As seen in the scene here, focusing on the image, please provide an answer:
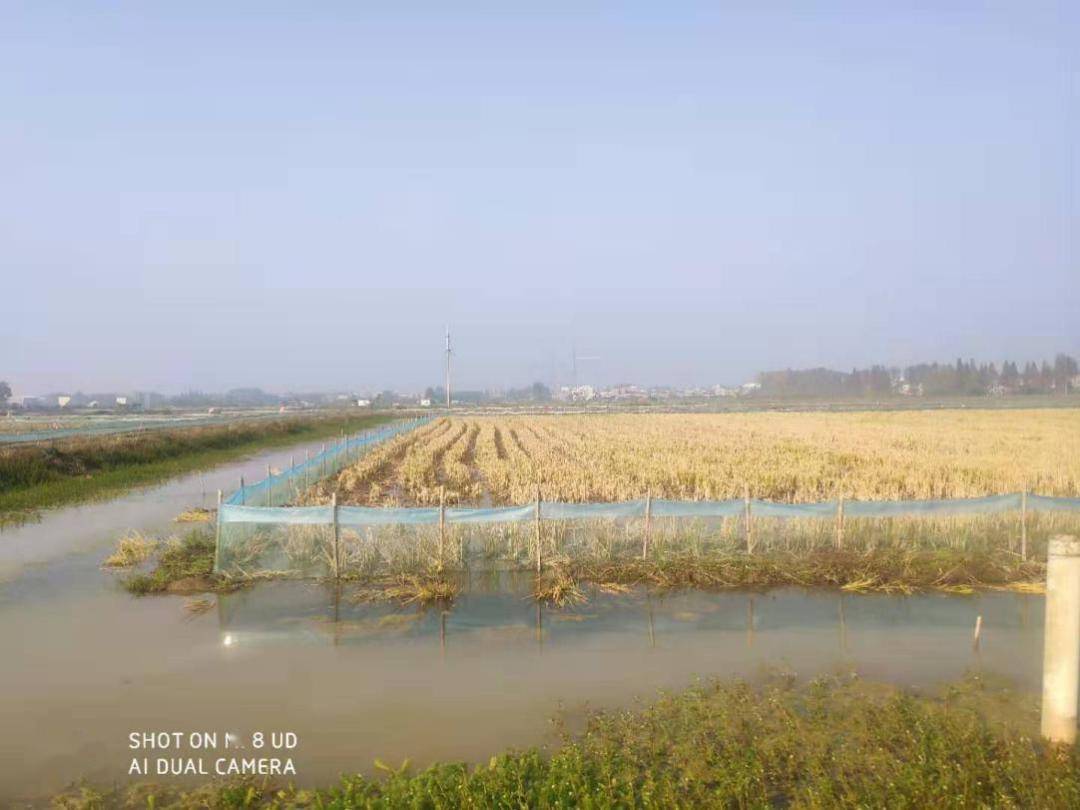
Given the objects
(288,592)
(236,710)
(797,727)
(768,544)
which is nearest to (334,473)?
(288,592)

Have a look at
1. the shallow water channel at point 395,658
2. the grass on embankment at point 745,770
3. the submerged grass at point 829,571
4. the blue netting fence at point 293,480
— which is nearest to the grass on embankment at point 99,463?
the blue netting fence at point 293,480

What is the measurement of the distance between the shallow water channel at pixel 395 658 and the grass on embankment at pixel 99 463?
384 inches

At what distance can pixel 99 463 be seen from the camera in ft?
83.8

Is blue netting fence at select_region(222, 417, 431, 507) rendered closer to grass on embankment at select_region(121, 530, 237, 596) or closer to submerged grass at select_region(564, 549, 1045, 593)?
grass on embankment at select_region(121, 530, 237, 596)

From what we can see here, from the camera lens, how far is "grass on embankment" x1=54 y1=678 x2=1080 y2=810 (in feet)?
15.1

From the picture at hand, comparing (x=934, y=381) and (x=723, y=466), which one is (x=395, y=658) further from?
(x=934, y=381)

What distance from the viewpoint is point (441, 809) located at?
4625 mm

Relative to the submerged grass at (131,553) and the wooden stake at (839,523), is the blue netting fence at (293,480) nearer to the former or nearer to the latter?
the submerged grass at (131,553)

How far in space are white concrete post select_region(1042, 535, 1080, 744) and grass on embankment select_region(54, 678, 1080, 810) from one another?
7.3 inches

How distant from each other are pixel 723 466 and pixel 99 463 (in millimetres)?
20249

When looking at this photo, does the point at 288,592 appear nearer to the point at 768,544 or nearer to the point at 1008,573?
the point at 768,544

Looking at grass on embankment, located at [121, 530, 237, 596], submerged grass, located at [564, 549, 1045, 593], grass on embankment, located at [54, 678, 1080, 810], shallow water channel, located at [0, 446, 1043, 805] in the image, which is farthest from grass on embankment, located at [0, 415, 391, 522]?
grass on embankment, located at [54, 678, 1080, 810]

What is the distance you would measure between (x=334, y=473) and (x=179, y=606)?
13.4 meters

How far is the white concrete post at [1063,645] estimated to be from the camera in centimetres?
506
